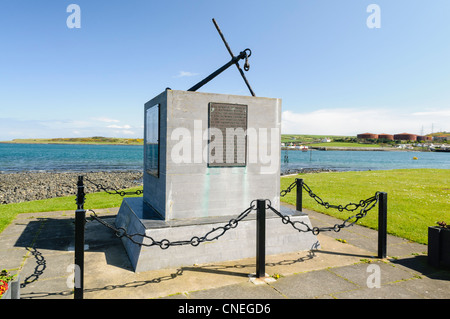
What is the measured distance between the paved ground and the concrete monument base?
19 centimetres

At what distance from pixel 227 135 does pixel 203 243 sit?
248 cm

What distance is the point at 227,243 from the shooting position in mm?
6082

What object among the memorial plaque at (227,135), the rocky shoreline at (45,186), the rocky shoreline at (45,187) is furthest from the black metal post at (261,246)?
the rocky shoreline at (45,187)

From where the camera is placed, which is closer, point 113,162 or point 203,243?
point 203,243

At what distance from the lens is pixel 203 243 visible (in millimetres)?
5941

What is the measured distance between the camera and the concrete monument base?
5.57 m

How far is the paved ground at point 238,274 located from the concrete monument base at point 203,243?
19 cm

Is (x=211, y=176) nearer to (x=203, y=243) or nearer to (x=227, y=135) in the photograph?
(x=227, y=135)

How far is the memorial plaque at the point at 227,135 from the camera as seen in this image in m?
6.55

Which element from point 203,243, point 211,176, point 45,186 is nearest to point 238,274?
point 203,243

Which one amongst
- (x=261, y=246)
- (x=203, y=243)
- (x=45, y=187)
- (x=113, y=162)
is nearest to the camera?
(x=261, y=246)

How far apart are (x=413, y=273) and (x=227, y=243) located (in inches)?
140
